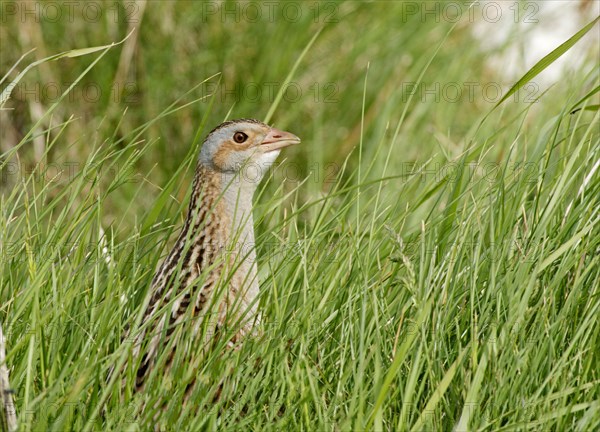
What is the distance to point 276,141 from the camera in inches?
181

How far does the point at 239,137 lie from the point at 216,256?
2.48ft

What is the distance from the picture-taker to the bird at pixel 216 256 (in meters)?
3.35

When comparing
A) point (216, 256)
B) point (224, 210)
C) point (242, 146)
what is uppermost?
point (242, 146)

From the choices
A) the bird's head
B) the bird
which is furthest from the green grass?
the bird's head

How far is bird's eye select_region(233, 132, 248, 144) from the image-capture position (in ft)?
15.0

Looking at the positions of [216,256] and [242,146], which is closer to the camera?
[216,256]

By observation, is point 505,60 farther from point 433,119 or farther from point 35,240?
point 35,240

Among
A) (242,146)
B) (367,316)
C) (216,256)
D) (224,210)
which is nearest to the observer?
(367,316)

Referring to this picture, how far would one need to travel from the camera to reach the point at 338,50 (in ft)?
25.7

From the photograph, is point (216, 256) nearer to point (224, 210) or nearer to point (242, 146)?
point (224, 210)

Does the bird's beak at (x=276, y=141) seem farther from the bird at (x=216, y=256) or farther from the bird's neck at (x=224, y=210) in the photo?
the bird's neck at (x=224, y=210)

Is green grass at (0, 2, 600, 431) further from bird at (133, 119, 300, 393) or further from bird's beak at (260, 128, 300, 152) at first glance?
bird's beak at (260, 128, 300, 152)

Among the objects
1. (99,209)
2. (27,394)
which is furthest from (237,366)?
(99,209)

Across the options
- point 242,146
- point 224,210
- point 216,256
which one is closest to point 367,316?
point 216,256
